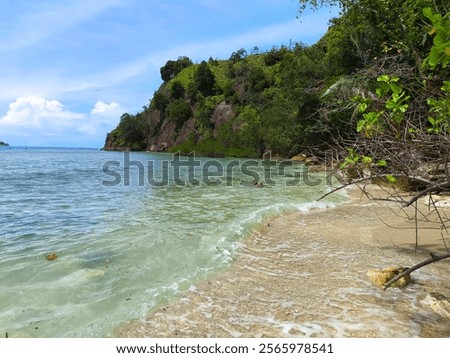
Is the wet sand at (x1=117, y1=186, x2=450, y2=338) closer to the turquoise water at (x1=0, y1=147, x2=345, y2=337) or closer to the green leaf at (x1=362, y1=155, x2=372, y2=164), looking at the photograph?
the turquoise water at (x1=0, y1=147, x2=345, y2=337)

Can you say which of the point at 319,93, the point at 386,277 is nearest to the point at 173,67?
the point at 319,93

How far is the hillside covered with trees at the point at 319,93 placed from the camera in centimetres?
401

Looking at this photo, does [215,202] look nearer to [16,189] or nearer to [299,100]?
[16,189]

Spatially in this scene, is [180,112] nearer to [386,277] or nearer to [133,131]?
[133,131]

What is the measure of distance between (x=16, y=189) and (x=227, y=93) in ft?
197

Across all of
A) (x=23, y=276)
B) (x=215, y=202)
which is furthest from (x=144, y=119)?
(x=23, y=276)

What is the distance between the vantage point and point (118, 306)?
4.66 m

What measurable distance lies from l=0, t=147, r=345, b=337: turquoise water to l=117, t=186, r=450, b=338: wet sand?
48 cm

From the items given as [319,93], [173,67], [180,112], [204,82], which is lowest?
[319,93]

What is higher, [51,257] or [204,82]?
[204,82]

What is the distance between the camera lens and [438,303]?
4254 millimetres

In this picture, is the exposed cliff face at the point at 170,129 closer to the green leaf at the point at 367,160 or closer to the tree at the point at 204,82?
the tree at the point at 204,82

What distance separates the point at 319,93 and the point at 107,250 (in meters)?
28.5

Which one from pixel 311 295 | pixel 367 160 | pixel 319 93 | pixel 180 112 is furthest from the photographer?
pixel 180 112
